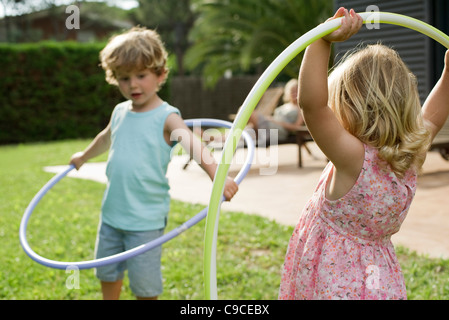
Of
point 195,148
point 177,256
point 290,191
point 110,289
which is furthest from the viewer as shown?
point 290,191

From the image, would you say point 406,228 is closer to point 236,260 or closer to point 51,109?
point 236,260

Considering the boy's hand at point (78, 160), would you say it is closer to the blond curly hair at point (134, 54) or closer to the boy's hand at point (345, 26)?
the blond curly hair at point (134, 54)

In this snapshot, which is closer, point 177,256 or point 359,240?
point 359,240

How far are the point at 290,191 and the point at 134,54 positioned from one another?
3996 mm

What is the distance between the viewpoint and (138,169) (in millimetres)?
2854

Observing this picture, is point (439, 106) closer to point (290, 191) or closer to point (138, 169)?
point (138, 169)

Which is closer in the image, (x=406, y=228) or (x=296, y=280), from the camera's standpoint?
(x=296, y=280)

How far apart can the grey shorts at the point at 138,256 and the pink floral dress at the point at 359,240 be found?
1.05 m

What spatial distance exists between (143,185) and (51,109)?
44.0ft

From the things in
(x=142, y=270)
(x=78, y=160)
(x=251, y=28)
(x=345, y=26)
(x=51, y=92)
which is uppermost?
(x=345, y=26)

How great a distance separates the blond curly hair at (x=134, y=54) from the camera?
289 centimetres

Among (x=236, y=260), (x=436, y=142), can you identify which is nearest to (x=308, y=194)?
(x=436, y=142)

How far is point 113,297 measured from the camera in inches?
121

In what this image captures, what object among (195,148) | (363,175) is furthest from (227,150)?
(195,148)
